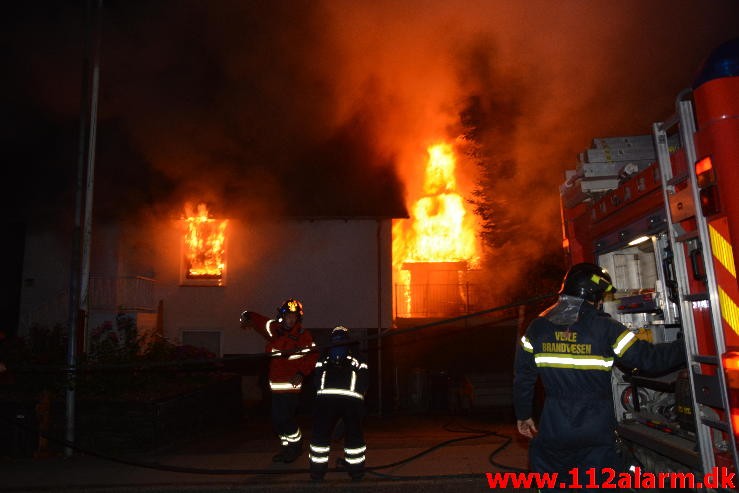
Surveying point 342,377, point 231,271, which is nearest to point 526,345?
point 342,377

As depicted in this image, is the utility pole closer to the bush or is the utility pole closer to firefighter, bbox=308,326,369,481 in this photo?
the bush

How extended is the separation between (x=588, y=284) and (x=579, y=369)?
0.48 m

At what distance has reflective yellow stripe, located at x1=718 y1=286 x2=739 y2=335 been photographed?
7.73 feet

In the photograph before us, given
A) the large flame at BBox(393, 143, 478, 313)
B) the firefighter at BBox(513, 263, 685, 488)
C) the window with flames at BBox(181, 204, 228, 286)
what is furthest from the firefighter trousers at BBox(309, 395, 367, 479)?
the large flame at BBox(393, 143, 478, 313)

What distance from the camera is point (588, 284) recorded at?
3088 millimetres

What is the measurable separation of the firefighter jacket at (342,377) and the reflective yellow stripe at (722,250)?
3.19m

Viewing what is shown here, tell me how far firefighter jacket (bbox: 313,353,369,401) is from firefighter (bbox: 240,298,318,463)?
24.1 inches

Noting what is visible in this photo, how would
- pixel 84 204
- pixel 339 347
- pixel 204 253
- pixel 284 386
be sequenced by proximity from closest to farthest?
pixel 339 347, pixel 284 386, pixel 84 204, pixel 204 253

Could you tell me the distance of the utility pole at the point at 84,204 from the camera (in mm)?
6555

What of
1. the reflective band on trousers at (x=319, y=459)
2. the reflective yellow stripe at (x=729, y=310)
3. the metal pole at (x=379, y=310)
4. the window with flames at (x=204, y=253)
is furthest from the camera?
the window with flames at (x=204, y=253)

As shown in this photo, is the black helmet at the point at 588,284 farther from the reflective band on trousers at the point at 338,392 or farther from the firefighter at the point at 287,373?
the firefighter at the point at 287,373

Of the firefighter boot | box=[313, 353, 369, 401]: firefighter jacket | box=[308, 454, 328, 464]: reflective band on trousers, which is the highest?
box=[313, 353, 369, 401]: firefighter jacket

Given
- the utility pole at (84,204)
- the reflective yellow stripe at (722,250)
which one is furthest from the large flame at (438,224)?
the reflective yellow stripe at (722,250)

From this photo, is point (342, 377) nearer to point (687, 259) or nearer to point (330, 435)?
point (330, 435)
